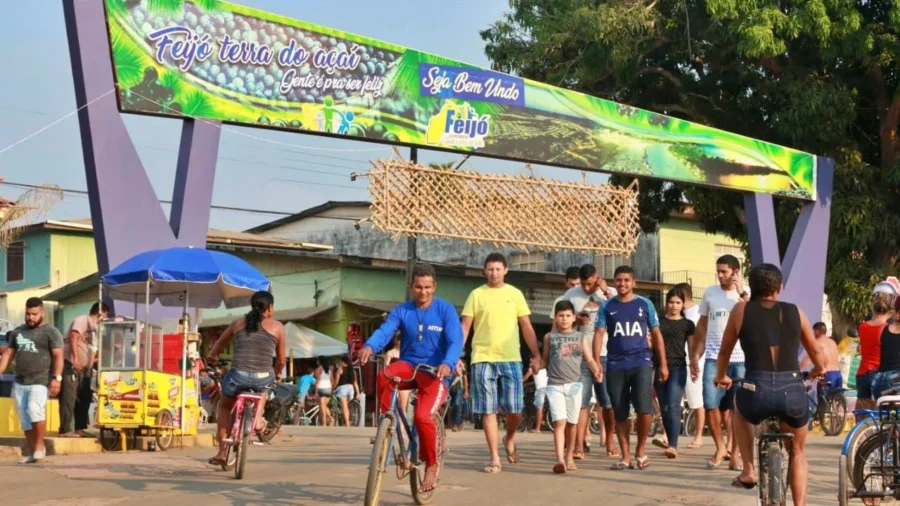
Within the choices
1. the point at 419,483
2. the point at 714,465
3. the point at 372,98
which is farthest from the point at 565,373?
the point at 372,98

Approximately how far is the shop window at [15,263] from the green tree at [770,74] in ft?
66.1

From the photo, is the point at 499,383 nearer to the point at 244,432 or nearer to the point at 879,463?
the point at 244,432

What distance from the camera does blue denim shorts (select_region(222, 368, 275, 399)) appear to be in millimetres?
10836

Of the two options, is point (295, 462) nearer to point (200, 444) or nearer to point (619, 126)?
point (200, 444)

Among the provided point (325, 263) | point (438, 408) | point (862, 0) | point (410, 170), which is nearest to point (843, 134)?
point (862, 0)

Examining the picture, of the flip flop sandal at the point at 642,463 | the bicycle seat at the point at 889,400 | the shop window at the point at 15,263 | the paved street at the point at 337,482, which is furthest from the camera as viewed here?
the shop window at the point at 15,263

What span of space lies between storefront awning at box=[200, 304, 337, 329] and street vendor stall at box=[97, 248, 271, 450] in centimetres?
1778

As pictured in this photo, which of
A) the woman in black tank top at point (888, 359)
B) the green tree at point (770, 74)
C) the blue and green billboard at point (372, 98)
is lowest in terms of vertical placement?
the woman in black tank top at point (888, 359)

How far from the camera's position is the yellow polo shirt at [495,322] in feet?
36.4

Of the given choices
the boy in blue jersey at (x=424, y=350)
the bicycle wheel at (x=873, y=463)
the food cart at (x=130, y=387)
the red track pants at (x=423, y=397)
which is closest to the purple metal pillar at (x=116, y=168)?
the food cart at (x=130, y=387)

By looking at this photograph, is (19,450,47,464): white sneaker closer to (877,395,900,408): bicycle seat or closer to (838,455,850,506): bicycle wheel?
(838,455,850,506): bicycle wheel

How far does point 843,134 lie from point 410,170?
11.5 m

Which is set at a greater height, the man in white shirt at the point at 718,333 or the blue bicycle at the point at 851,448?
the man in white shirt at the point at 718,333

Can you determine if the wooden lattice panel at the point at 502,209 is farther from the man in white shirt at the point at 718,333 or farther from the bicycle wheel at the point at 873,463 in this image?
the bicycle wheel at the point at 873,463
